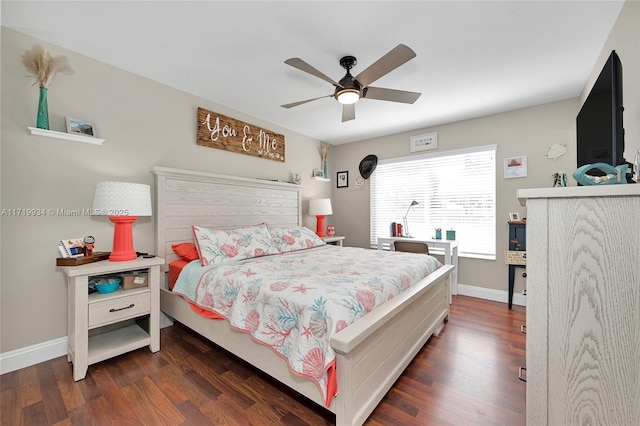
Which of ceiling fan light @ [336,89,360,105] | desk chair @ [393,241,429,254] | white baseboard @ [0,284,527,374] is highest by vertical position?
ceiling fan light @ [336,89,360,105]

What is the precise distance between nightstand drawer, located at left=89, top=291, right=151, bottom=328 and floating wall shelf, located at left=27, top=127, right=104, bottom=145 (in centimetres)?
132

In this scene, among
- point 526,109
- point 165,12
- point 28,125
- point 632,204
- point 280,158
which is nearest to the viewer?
point 632,204

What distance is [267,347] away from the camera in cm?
164

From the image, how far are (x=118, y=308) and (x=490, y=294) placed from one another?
4.10m

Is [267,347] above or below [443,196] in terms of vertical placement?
below

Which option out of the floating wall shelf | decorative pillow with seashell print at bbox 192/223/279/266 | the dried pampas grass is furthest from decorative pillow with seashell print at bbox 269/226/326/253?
the dried pampas grass

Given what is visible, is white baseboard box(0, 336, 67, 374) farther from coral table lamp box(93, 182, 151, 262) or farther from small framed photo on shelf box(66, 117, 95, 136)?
small framed photo on shelf box(66, 117, 95, 136)

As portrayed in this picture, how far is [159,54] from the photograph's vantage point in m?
2.23

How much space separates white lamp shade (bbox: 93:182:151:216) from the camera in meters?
2.01

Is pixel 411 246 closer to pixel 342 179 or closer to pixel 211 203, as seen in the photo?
pixel 342 179

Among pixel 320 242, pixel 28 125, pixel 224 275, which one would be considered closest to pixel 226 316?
pixel 224 275

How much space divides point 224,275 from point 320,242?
1711 millimetres

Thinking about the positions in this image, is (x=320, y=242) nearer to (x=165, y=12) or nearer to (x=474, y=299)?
(x=474, y=299)

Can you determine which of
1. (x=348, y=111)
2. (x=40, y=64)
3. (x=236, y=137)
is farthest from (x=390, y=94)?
(x=40, y=64)
